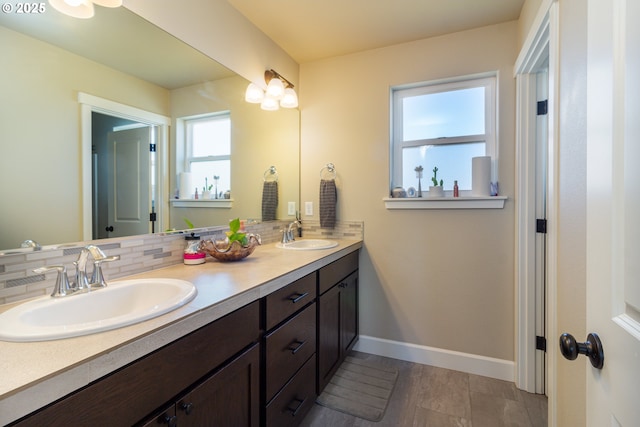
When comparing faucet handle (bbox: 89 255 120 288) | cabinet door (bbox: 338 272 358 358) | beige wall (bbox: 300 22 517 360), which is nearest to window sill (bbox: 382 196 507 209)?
beige wall (bbox: 300 22 517 360)

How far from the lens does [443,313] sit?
82.5 inches

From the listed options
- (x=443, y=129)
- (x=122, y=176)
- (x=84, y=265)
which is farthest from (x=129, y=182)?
(x=443, y=129)

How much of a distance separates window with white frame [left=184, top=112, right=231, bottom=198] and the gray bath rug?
1445 mm

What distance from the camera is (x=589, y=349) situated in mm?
577

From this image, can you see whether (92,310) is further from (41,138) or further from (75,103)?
(75,103)

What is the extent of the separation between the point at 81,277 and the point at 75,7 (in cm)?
98

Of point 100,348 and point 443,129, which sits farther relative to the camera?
point 443,129

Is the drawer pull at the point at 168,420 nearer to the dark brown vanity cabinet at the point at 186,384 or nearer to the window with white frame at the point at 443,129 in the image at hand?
the dark brown vanity cabinet at the point at 186,384

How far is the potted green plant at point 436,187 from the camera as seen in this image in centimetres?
211

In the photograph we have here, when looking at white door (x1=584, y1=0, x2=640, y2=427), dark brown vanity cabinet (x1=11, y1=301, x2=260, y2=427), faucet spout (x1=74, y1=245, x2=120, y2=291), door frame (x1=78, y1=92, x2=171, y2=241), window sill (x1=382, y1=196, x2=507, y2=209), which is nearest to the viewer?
white door (x1=584, y1=0, x2=640, y2=427)

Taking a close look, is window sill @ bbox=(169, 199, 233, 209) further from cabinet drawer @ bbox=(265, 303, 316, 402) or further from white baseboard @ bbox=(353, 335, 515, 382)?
white baseboard @ bbox=(353, 335, 515, 382)

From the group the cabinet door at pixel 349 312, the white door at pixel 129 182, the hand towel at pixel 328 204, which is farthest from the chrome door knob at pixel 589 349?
the hand towel at pixel 328 204

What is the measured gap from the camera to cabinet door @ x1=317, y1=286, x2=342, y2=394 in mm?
1626

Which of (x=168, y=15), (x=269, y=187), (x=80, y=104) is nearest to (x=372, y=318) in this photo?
(x=269, y=187)
